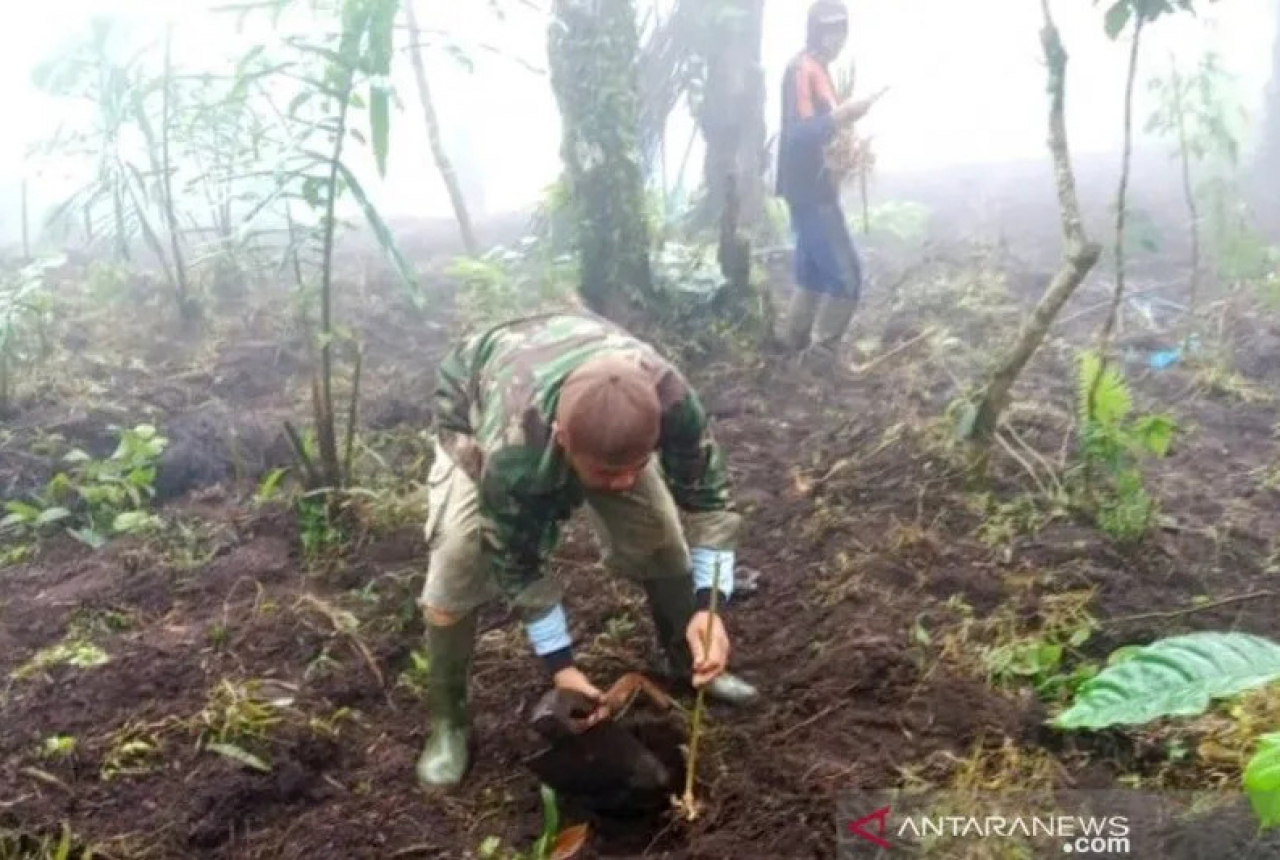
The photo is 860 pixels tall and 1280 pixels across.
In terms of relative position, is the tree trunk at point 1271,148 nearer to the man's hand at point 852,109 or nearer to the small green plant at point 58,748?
Result: the man's hand at point 852,109

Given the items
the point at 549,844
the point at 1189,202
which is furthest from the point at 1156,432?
the point at 1189,202

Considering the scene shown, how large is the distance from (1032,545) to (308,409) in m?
3.53

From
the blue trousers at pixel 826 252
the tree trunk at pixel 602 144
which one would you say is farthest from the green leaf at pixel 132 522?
the blue trousers at pixel 826 252

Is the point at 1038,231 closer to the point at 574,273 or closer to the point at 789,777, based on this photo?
the point at 574,273

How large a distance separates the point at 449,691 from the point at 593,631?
0.71 meters

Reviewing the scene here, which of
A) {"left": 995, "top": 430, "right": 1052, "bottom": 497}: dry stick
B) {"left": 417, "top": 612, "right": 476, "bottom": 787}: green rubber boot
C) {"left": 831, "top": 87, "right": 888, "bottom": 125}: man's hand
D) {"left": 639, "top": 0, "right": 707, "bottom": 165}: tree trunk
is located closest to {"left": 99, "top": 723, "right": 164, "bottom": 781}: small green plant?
{"left": 417, "top": 612, "right": 476, "bottom": 787}: green rubber boot

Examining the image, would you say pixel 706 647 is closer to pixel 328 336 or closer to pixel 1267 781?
pixel 1267 781

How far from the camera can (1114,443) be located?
407cm

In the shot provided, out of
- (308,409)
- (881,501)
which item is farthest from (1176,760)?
(308,409)

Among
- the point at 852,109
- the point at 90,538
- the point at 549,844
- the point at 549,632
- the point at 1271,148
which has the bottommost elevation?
the point at 549,844

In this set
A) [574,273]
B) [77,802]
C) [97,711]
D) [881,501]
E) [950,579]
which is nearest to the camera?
[77,802]

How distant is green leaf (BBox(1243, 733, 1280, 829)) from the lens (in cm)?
168

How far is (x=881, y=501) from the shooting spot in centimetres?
462

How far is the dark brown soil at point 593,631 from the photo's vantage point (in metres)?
3.02
